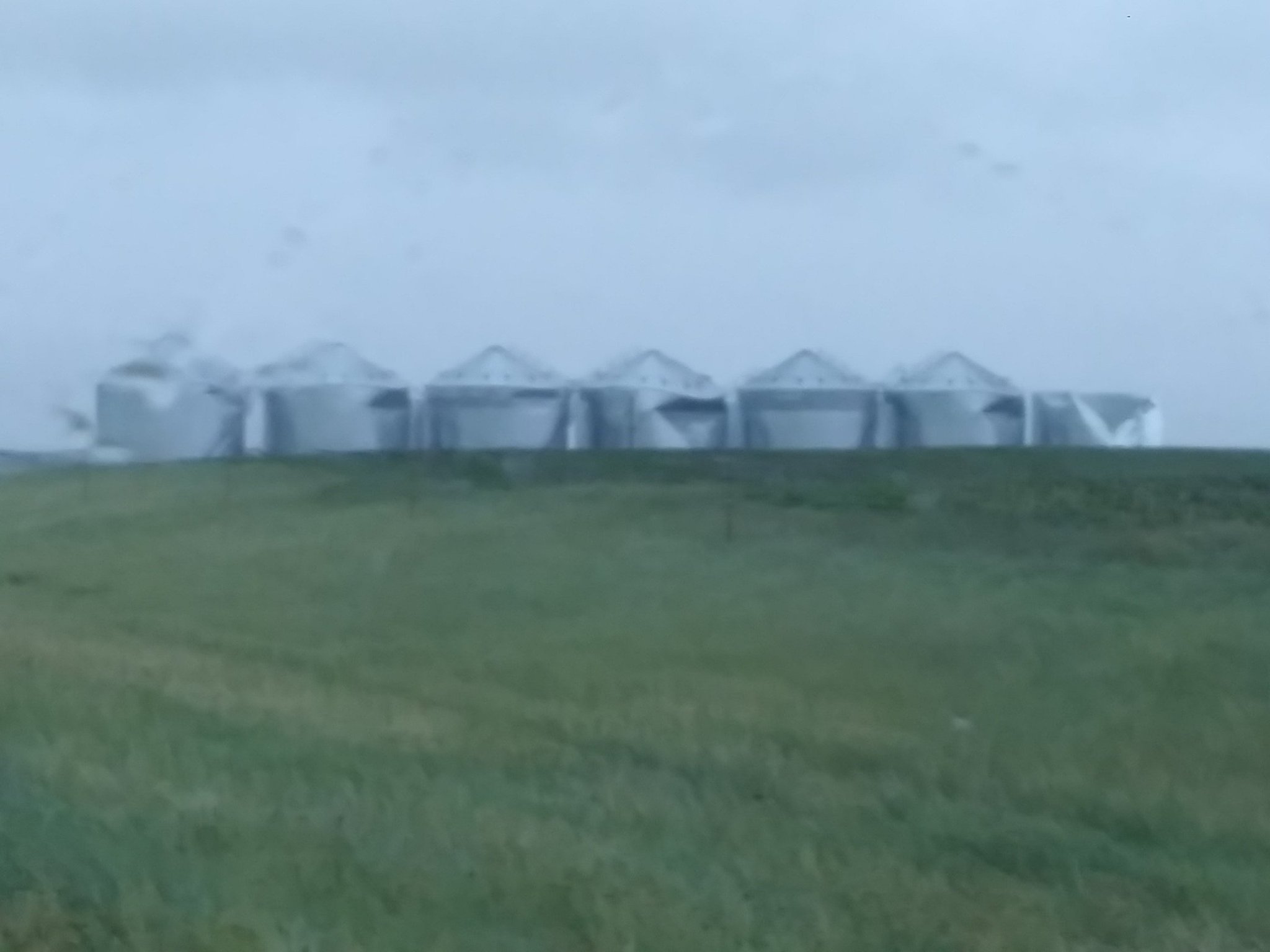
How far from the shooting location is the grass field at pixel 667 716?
799 cm

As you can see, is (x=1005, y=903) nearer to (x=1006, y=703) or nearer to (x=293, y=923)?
(x=293, y=923)

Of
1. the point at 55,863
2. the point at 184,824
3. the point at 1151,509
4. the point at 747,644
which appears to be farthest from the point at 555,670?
the point at 1151,509

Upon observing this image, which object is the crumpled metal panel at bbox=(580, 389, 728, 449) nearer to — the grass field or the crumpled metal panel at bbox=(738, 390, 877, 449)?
the crumpled metal panel at bbox=(738, 390, 877, 449)

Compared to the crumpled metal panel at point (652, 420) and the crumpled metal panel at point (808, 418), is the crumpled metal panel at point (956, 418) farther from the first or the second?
the crumpled metal panel at point (652, 420)

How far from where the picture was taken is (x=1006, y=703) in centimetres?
1467

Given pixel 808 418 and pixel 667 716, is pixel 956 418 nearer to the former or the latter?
pixel 808 418

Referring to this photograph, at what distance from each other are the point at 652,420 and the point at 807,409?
213 cm

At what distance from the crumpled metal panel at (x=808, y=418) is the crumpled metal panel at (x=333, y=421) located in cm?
474

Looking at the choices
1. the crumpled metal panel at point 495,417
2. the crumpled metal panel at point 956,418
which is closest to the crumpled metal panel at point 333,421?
the crumpled metal panel at point 495,417

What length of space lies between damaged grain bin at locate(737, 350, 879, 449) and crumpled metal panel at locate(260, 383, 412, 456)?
476 cm

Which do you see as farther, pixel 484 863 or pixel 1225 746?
pixel 1225 746

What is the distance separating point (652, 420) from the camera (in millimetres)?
30859

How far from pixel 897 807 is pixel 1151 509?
1479 cm

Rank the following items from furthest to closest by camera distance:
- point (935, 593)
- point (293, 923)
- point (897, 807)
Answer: point (935, 593) → point (897, 807) → point (293, 923)
